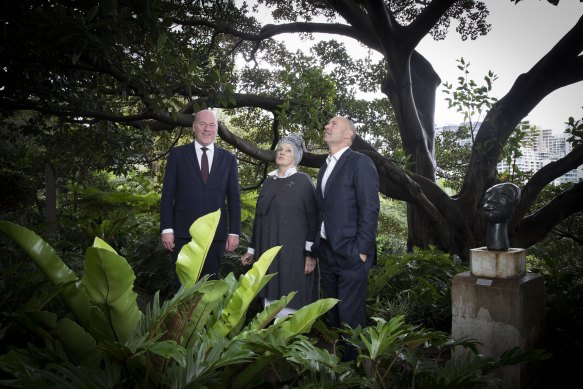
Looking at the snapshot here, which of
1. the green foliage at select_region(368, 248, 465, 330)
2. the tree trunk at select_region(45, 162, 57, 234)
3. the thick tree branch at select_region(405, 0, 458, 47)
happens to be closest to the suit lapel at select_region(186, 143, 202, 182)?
the green foliage at select_region(368, 248, 465, 330)

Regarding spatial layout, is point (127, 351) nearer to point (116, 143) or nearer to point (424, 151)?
point (116, 143)

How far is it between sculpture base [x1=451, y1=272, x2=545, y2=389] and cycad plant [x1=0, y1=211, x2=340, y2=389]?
1.41m

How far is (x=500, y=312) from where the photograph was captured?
3.05 metres

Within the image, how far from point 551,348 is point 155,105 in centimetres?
382

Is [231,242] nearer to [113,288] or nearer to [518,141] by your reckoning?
[113,288]

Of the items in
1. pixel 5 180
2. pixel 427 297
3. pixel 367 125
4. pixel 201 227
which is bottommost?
pixel 427 297

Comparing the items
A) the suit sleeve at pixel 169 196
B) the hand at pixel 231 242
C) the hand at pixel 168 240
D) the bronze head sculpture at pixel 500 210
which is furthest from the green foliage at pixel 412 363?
the suit sleeve at pixel 169 196

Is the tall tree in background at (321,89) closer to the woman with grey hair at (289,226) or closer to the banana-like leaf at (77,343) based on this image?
the woman with grey hair at (289,226)

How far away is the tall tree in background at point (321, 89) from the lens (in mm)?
3713

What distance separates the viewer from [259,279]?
2426 mm

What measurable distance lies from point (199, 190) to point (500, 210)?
2.31 metres

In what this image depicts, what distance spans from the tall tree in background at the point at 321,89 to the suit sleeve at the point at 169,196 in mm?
497

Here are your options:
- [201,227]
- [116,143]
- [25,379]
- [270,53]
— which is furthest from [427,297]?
[270,53]

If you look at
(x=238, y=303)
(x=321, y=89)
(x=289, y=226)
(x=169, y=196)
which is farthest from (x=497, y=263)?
(x=321, y=89)
